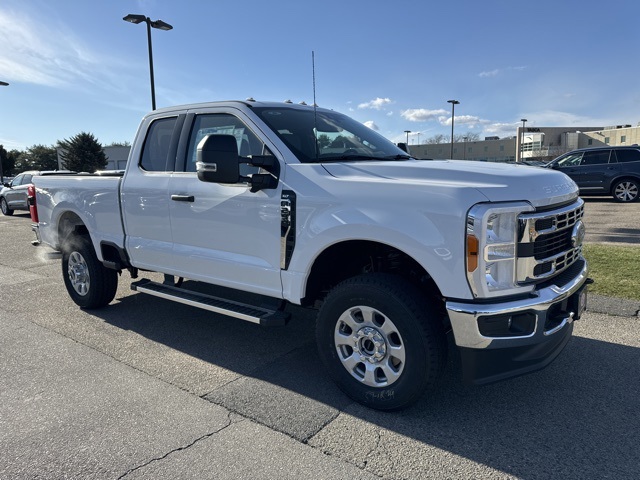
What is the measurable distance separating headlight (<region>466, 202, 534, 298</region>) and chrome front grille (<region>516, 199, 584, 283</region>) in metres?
0.06

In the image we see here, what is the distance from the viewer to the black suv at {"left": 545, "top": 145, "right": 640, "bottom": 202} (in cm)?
1416

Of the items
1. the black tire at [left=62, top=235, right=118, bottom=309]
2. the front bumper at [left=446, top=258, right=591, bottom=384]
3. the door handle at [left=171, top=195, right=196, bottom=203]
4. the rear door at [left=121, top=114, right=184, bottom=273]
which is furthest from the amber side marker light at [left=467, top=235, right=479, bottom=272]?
the black tire at [left=62, top=235, right=118, bottom=309]

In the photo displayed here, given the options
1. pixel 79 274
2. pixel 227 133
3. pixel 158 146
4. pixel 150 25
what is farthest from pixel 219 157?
pixel 150 25

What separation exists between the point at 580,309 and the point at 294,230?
6.63 feet

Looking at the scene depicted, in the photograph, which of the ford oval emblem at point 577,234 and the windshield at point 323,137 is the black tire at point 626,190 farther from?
the ford oval emblem at point 577,234

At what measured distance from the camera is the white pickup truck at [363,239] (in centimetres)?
267

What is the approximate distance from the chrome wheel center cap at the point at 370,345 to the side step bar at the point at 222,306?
67 centimetres

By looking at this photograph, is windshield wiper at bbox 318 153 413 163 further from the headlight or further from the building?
the building

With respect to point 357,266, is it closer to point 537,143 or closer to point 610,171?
point 610,171

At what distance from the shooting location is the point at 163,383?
11.8 ft

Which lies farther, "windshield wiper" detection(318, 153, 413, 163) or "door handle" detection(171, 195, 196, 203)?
"door handle" detection(171, 195, 196, 203)

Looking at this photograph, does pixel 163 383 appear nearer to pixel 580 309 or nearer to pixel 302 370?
pixel 302 370

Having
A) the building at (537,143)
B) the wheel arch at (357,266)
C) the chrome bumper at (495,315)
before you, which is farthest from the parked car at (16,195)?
the building at (537,143)

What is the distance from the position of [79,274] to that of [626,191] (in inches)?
593
